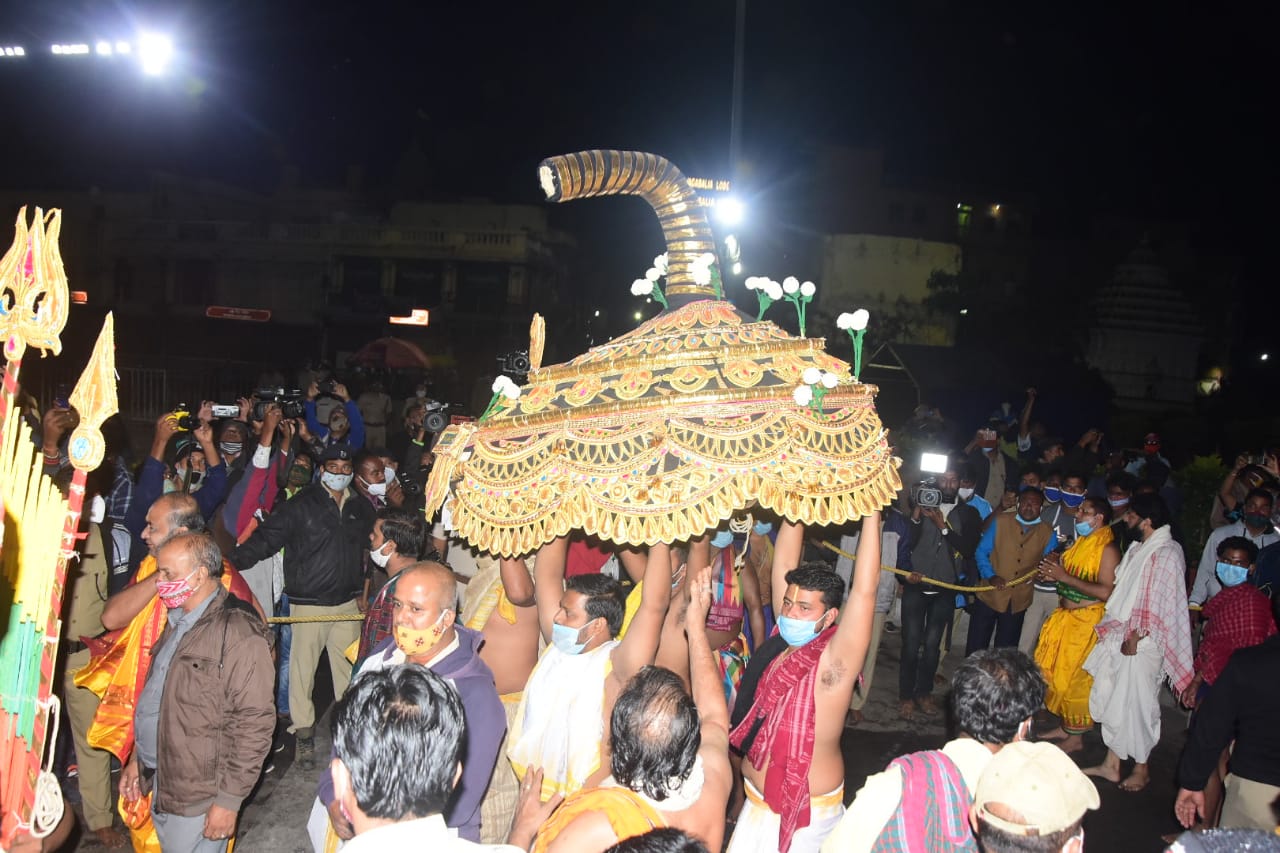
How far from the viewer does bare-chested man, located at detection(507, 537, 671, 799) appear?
3551 mm

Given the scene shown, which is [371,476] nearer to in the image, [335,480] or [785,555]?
[335,480]

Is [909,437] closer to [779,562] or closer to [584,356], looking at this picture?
[779,562]

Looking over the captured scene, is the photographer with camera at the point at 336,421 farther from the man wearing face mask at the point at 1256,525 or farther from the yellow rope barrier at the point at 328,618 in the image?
the man wearing face mask at the point at 1256,525

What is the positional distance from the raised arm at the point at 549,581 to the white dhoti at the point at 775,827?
46.1 inches

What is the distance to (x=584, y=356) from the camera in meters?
3.52

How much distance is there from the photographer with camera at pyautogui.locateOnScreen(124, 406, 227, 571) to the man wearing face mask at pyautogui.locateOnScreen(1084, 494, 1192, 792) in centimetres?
661

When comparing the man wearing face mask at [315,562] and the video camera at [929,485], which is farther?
the video camera at [929,485]

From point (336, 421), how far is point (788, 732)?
256 inches

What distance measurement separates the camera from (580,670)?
3.72 m

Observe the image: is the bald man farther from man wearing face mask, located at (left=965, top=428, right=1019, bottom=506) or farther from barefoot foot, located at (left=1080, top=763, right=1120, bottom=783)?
man wearing face mask, located at (left=965, top=428, right=1019, bottom=506)

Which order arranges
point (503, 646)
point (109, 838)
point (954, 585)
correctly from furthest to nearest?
point (954, 585)
point (109, 838)
point (503, 646)

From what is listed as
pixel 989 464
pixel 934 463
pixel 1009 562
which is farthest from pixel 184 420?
pixel 989 464

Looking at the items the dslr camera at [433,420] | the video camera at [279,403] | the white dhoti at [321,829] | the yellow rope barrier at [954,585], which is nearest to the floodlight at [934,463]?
the yellow rope barrier at [954,585]

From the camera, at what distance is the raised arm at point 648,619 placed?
11.5 feet
